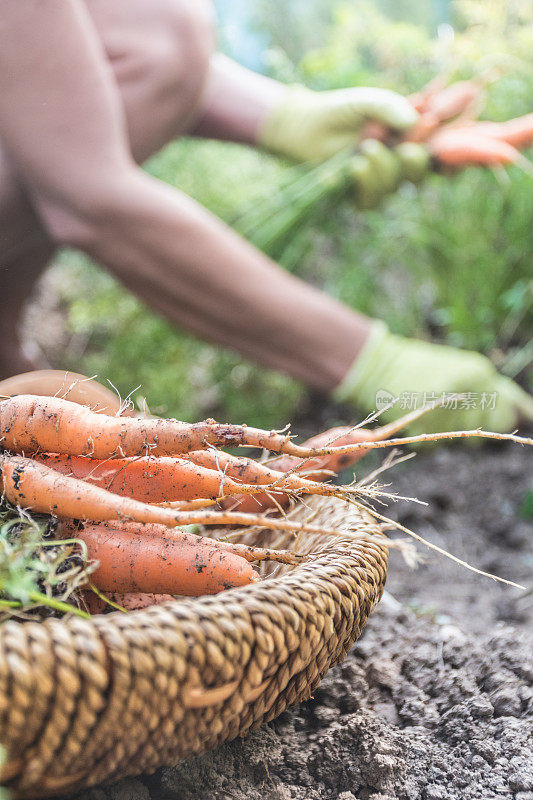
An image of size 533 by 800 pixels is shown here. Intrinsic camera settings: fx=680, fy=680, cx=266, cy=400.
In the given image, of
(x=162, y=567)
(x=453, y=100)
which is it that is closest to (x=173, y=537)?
(x=162, y=567)

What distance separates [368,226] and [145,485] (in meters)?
0.95

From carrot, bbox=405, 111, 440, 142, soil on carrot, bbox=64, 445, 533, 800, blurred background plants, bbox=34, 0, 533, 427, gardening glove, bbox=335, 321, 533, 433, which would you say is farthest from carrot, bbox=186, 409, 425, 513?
carrot, bbox=405, 111, 440, 142

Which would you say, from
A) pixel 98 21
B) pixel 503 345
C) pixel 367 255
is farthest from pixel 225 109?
pixel 503 345

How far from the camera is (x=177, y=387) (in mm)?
1098

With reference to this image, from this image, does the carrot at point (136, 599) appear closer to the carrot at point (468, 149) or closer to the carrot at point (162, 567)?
the carrot at point (162, 567)

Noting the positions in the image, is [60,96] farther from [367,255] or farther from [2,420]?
[367,255]

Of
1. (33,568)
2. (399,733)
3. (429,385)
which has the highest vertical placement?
(33,568)

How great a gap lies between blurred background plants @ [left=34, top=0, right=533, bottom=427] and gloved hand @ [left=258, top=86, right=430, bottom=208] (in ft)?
0.31

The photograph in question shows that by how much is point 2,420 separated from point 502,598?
22.2 inches

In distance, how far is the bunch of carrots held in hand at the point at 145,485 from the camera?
36cm

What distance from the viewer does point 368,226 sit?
1246 mm

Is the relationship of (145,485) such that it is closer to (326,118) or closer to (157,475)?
(157,475)

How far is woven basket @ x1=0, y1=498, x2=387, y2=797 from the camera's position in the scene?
0.24 meters

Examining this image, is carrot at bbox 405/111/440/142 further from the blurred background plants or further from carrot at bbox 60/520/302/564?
carrot at bbox 60/520/302/564
